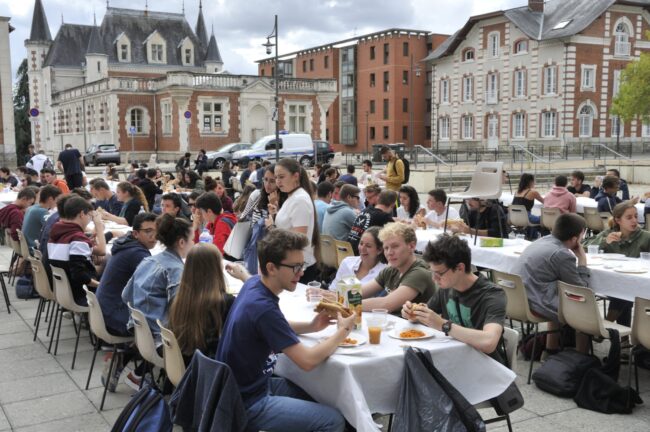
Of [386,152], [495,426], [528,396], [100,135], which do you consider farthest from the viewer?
[100,135]

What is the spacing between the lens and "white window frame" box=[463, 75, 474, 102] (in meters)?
54.8

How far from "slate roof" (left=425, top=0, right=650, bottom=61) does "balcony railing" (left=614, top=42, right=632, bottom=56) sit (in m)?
2.82

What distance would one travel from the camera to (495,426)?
186 inches

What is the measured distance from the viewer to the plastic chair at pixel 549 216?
11438 millimetres

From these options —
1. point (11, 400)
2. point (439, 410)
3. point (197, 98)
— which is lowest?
point (11, 400)

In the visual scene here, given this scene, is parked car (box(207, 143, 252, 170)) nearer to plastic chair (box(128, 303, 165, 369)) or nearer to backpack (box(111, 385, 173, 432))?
plastic chair (box(128, 303, 165, 369))

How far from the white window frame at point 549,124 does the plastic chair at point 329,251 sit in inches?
1718

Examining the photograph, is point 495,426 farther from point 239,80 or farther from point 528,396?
point 239,80

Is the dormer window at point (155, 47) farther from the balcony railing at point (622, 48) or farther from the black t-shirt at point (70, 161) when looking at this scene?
the black t-shirt at point (70, 161)

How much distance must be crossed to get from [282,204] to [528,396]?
2783 mm

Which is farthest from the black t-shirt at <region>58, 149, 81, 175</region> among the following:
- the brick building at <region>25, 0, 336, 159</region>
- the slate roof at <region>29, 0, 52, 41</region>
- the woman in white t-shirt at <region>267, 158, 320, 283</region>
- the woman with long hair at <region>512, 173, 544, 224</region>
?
the slate roof at <region>29, 0, 52, 41</region>

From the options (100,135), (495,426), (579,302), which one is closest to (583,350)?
A: (579,302)

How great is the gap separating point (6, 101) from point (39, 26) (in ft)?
131

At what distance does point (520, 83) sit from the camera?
1988 inches
